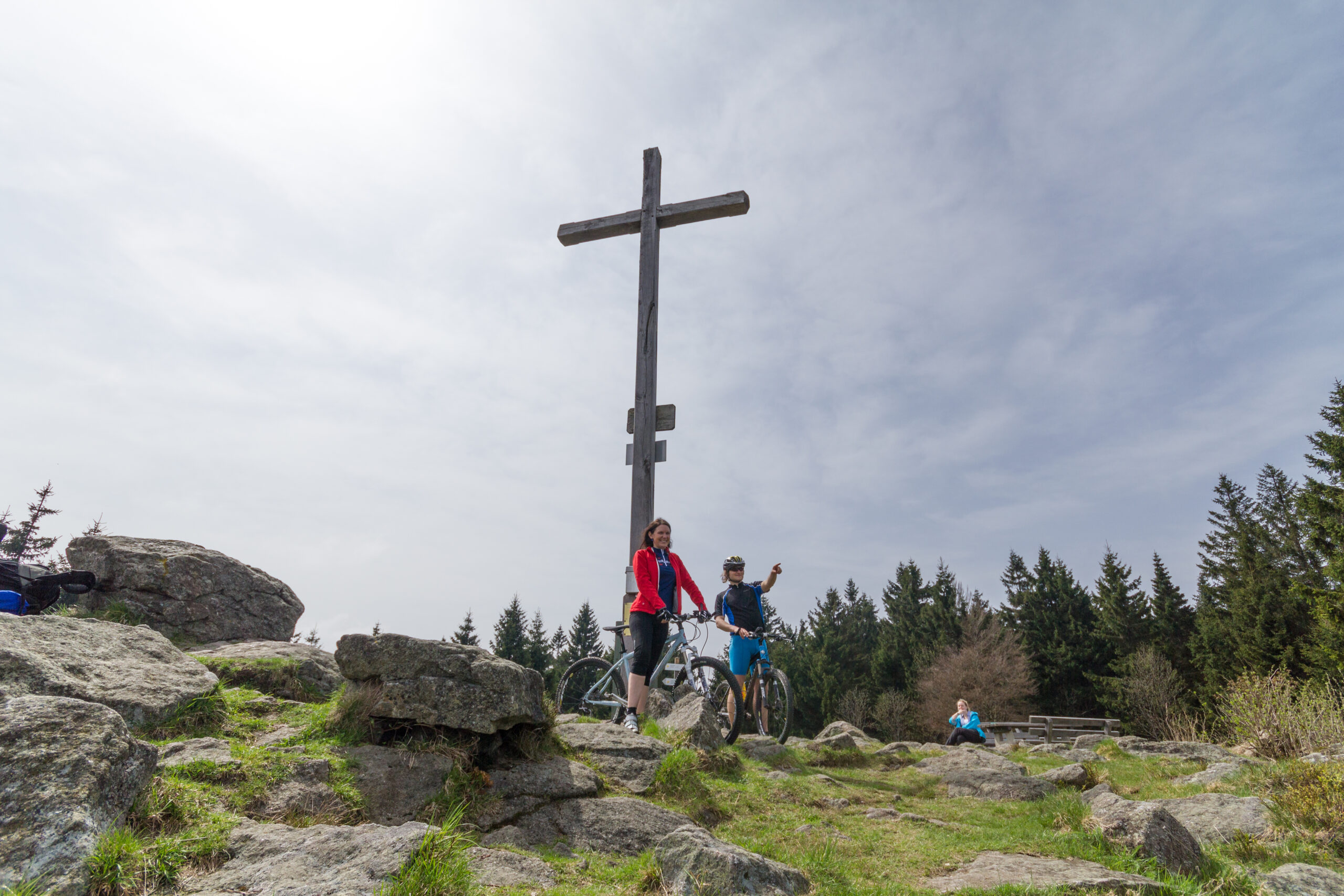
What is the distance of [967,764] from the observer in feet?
27.7

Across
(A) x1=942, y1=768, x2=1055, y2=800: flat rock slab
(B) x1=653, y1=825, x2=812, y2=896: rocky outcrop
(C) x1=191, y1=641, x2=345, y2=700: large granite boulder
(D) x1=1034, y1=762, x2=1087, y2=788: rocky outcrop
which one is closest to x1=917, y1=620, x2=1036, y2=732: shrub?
(D) x1=1034, y1=762, x2=1087, y2=788: rocky outcrop

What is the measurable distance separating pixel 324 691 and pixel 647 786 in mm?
2724

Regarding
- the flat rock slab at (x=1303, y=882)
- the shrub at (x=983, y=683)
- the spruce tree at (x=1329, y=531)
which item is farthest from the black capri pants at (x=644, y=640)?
the shrub at (x=983, y=683)

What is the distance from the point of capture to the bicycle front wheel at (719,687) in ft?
22.2

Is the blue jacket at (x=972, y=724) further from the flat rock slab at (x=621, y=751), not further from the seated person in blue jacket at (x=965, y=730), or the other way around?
the flat rock slab at (x=621, y=751)

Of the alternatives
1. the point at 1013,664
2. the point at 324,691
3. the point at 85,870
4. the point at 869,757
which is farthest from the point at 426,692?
the point at 1013,664

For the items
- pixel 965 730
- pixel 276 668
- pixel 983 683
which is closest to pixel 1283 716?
pixel 965 730

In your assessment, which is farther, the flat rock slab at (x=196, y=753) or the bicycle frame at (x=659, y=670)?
the bicycle frame at (x=659, y=670)

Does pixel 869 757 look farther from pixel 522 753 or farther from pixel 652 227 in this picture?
pixel 652 227

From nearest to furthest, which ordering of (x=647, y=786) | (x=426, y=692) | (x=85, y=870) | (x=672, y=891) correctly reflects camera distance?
(x=85, y=870) < (x=672, y=891) < (x=426, y=692) < (x=647, y=786)

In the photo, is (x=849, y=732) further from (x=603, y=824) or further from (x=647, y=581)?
(x=603, y=824)

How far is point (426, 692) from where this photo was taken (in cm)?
458

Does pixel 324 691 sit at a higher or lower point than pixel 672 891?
higher

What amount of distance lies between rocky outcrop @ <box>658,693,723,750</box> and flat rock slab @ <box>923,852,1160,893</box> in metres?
2.45
